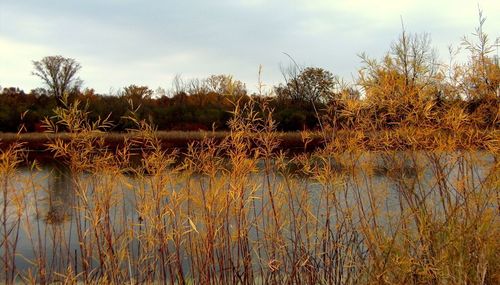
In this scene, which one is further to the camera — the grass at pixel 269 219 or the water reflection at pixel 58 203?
the water reflection at pixel 58 203

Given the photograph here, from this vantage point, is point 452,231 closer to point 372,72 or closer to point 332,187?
point 332,187

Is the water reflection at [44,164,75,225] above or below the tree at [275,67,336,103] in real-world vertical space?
below

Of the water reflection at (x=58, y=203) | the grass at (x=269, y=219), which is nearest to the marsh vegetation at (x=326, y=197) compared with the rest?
the grass at (x=269, y=219)

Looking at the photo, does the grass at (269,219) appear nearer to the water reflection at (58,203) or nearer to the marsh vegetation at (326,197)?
the marsh vegetation at (326,197)

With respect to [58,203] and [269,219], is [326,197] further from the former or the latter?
[58,203]

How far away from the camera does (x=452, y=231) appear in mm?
2559

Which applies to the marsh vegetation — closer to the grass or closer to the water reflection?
the grass

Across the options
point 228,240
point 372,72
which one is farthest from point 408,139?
point 228,240

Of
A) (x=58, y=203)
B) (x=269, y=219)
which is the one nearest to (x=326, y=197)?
(x=269, y=219)

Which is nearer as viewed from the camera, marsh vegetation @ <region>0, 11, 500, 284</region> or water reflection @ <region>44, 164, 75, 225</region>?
marsh vegetation @ <region>0, 11, 500, 284</region>

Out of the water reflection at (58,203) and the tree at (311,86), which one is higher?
the tree at (311,86)

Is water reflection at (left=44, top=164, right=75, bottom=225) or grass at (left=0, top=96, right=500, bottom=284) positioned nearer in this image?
grass at (left=0, top=96, right=500, bottom=284)

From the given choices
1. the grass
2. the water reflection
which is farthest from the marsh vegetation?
the water reflection

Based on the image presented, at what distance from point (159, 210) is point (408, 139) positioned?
5.23 feet
